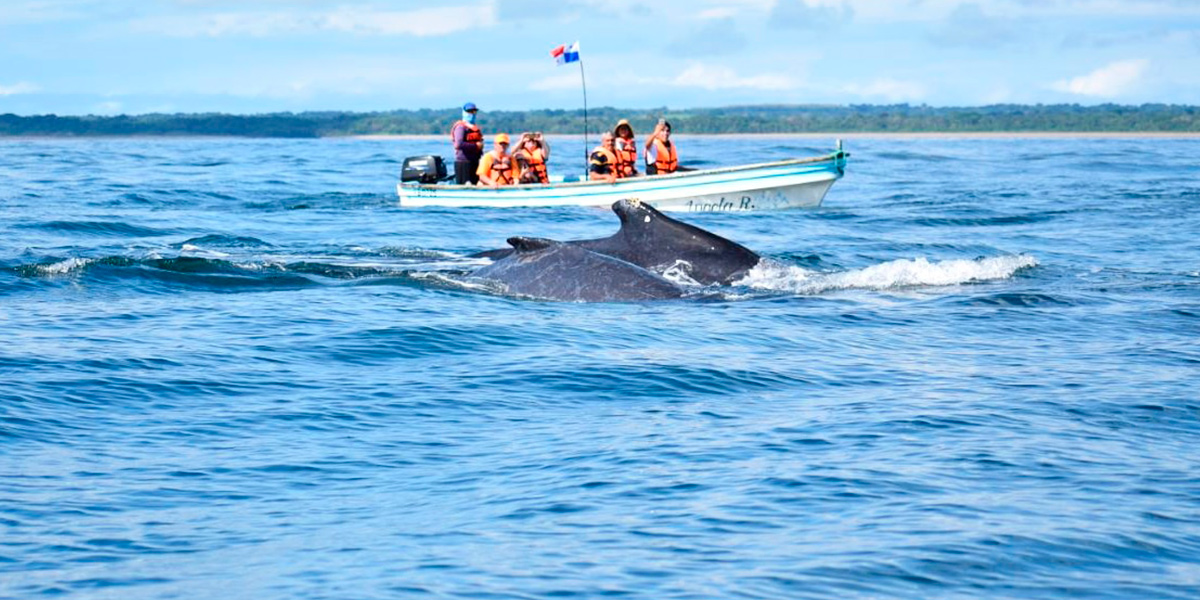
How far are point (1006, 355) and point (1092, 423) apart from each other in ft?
9.23

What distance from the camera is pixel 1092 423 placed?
32.5ft

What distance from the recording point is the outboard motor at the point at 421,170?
3247 cm

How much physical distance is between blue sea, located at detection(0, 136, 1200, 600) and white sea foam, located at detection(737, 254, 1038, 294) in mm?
53

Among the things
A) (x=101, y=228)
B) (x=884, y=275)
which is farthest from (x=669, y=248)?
(x=101, y=228)

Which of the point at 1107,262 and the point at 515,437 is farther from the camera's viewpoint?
the point at 1107,262

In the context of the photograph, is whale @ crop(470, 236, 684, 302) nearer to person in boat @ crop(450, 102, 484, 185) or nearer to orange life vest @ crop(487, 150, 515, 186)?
orange life vest @ crop(487, 150, 515, 186)

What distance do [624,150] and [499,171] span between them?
241cm

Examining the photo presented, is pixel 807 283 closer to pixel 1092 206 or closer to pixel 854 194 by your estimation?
pixel 1092 206

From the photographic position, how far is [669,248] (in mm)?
16312

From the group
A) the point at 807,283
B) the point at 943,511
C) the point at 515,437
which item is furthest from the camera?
the point at 807,283

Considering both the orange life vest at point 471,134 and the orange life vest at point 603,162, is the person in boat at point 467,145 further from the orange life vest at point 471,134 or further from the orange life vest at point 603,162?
the orange life vest at point 603,162

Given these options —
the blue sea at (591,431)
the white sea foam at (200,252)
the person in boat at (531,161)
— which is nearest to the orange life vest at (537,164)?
the person in boat at (531,161)

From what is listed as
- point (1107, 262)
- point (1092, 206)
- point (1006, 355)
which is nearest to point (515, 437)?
point (1006, 355)

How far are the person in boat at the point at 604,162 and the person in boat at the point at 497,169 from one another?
1489 millimetres
